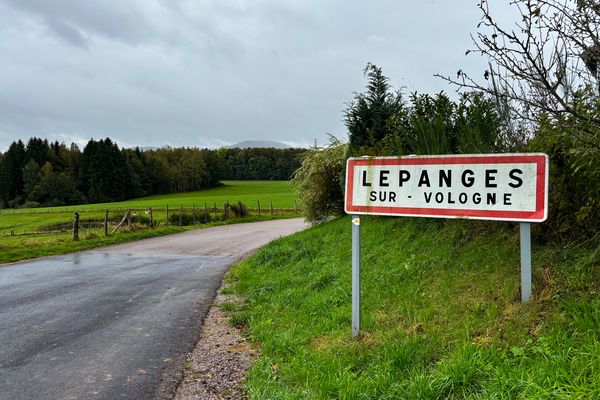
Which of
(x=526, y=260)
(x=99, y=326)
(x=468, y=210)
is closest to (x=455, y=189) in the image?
(x=468, y=210)

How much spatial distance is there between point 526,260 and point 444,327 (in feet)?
3.03

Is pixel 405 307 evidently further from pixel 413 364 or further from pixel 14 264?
pixel 14 264

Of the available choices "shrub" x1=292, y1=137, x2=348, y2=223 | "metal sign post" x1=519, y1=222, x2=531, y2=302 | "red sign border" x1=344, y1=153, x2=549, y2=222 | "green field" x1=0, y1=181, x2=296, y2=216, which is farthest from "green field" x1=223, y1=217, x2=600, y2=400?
"green field" x1=0, y1=181, x2=296, y2=216

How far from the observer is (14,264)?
13.7 meters

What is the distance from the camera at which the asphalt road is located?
441 centimetres

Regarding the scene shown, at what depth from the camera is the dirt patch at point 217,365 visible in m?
4.18

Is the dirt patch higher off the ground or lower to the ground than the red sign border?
lower

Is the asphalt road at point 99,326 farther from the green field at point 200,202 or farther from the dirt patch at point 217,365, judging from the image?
the green field at point 200,202

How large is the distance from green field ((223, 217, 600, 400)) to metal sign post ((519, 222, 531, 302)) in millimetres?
103

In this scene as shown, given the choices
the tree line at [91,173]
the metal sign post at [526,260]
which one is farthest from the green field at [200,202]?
the metal sign post at [526,260]

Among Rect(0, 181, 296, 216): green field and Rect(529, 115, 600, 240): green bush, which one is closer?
Rect(529, 115, 600, 240): green bush

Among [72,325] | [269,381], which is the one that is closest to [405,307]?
[269,381]

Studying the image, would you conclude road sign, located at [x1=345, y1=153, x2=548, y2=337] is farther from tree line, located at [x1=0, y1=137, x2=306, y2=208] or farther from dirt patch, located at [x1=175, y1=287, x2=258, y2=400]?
tree line, located at [x1=0, y1=137, x2=306, y2=208]

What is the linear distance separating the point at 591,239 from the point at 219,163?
391 feet
